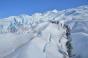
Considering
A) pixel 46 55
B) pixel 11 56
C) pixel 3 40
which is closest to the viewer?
pixel 11 56

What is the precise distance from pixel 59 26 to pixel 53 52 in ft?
33.4

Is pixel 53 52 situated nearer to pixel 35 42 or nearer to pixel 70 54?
pixel 35 42

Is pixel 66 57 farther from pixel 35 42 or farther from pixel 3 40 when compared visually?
pixel 3 40

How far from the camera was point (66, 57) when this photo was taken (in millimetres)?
21969

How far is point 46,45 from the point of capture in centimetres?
2117

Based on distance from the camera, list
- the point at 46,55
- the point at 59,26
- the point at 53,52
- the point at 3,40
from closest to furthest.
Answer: the point at 46,55
the point at 53,52
the point at 3,40
the point at 59,26

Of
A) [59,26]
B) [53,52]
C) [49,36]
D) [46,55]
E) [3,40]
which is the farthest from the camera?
[59,26]

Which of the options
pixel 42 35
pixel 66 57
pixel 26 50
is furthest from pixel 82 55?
pixel 26 50

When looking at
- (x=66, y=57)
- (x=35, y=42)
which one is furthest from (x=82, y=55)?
(x=35, y=42)

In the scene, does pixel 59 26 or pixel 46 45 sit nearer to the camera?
pixel 46 45

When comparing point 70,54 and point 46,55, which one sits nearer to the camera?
point 46,55

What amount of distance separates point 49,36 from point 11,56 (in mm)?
7256

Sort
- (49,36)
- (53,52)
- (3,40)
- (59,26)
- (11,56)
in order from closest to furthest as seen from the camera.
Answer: (11,56)
(53,52)
(3,40)
(49,36)
(59,26)

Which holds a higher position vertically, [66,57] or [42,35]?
[42,35]
